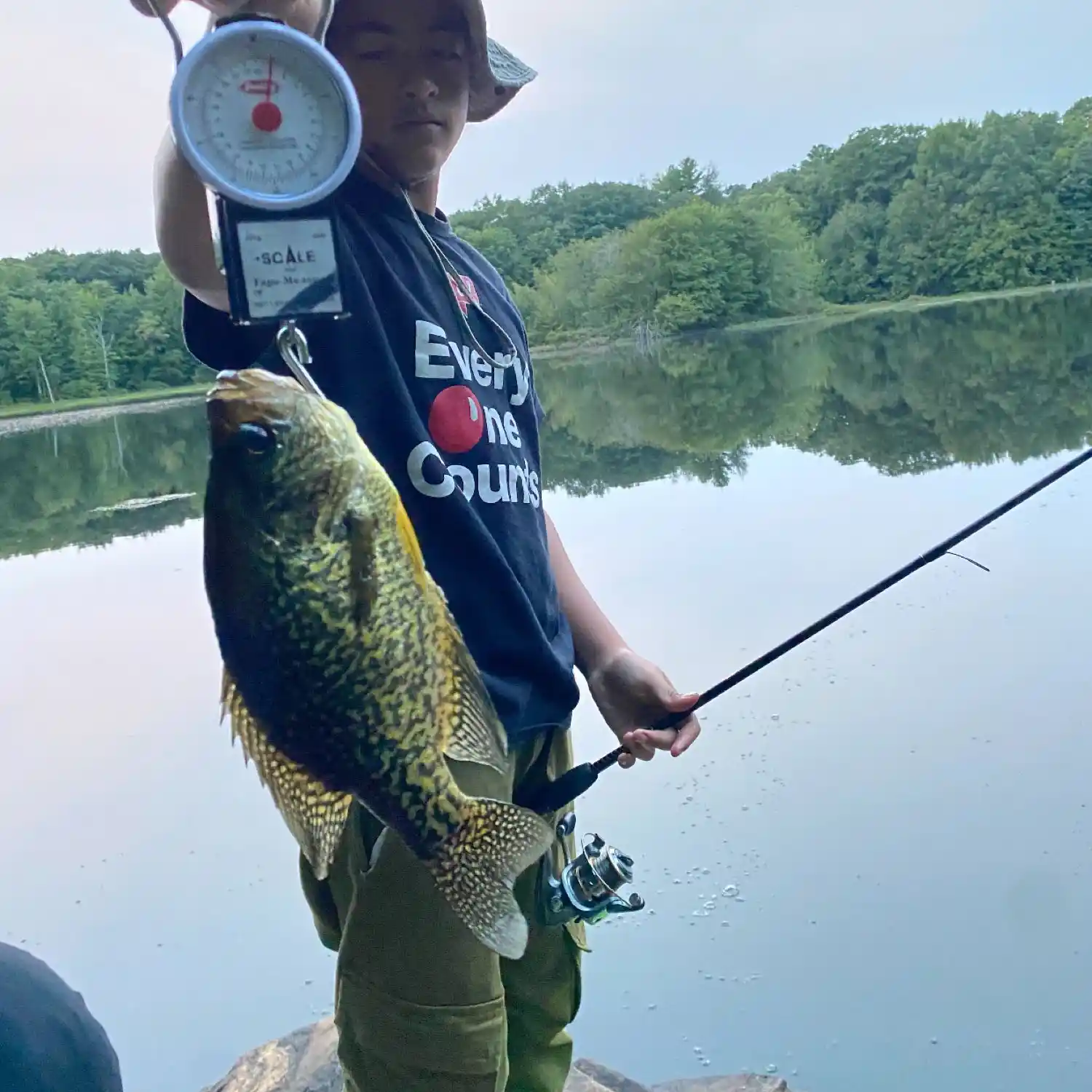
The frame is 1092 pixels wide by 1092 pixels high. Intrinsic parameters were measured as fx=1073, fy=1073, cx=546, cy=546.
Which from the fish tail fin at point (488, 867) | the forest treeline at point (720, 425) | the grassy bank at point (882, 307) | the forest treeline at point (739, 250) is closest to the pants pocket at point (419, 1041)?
the fish tail fin at point (488, 867)

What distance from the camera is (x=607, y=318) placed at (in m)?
23.4

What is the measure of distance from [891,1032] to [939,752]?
1.46 meters

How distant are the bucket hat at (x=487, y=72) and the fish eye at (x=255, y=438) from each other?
682 millimetres

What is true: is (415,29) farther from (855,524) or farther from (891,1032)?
(855,524)

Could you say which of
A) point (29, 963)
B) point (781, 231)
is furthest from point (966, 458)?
point (781, 231)

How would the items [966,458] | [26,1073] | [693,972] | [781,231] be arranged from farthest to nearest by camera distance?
[781,231], [966,458], [693,972], [26,1073]

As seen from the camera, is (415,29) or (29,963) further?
(415,29)

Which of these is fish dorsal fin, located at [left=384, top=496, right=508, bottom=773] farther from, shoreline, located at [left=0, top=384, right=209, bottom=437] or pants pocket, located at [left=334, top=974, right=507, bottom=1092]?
shoreline, located at [left=0, top=384, right=209, bottom=437]

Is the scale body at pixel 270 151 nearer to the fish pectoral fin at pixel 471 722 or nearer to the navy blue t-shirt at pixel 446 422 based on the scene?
Result: the navy blue t-shirt at pixel 446 422

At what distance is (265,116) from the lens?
105 cm

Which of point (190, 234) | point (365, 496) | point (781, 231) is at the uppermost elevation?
point (781, 231)

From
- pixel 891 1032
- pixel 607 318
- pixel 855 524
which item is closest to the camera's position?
pixel 891 1032

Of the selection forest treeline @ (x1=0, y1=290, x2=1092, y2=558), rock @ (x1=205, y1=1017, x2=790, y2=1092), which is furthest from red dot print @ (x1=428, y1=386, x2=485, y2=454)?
forest treeline @ (x1=0, y1=290, x2=1092, y2=558)

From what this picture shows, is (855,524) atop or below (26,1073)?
below
